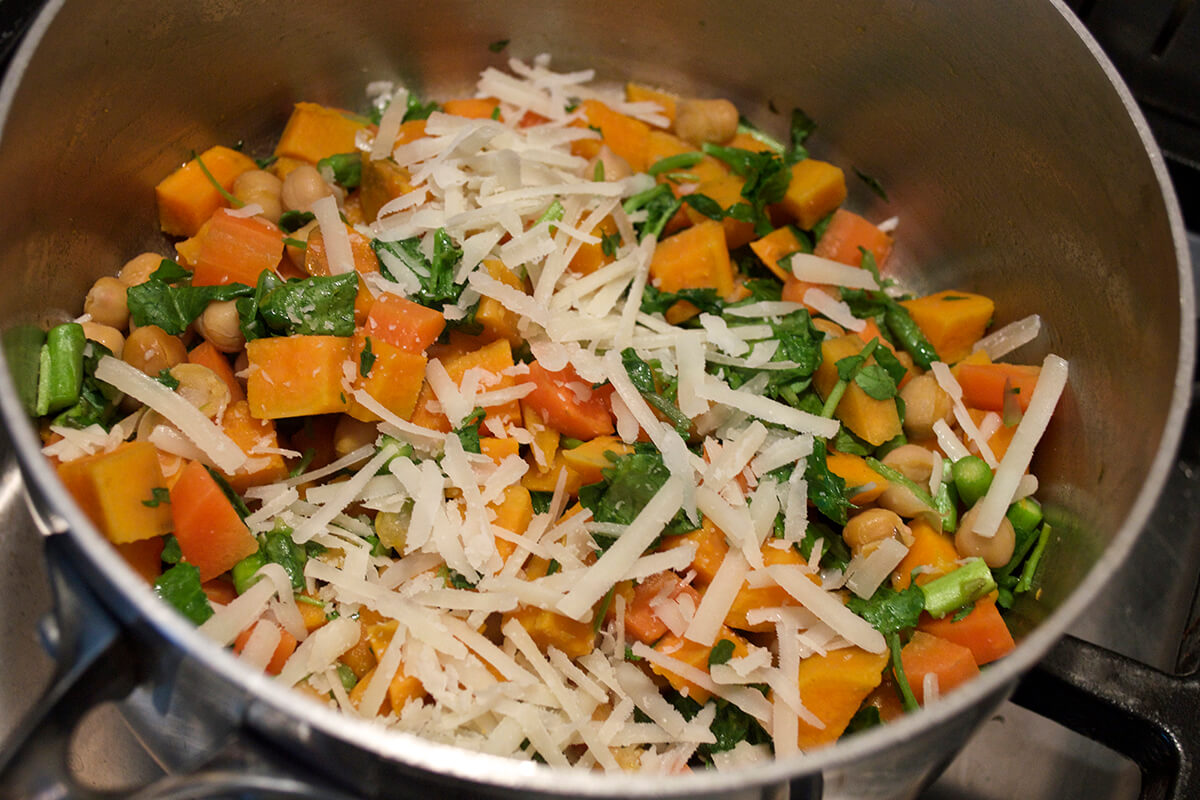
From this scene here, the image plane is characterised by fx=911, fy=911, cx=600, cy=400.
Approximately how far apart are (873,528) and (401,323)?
0.98 metres

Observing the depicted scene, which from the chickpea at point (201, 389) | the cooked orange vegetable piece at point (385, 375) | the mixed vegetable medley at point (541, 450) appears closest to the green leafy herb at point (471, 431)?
the mixed vegetable medley at point (541, 450)

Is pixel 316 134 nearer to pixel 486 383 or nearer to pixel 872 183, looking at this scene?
pixel 486 383

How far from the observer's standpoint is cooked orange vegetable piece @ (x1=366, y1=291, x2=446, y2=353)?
5.70 feet

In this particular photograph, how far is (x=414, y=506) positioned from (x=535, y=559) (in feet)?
0.79

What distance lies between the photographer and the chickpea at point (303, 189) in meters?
2.00

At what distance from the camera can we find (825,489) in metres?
1.79

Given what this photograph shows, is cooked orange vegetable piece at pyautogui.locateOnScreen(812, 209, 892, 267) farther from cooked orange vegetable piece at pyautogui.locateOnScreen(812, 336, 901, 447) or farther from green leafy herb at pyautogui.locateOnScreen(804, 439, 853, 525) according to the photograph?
green leafy herb at pyautogui.locateOnScreen(804, 439, 853, 525)

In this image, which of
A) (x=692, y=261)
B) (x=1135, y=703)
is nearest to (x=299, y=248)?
(x=692, y=261)

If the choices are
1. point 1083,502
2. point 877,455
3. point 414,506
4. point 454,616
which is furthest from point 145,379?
point 1083,502

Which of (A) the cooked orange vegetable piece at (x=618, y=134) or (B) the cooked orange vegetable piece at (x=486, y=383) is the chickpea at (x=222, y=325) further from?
(A) the cooked orange vegetable piece at (x=618, y=134)

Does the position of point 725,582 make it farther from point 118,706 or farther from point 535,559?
point 118,706

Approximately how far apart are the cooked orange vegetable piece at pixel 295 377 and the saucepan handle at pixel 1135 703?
1.36 m

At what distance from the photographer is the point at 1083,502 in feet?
5.61

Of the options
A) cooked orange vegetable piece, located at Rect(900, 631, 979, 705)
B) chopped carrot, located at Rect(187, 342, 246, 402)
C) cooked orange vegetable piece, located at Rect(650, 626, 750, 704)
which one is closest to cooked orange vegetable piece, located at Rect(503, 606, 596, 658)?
cooked orange vegetable piece, located at Rect(650, 626, 750, 704)
